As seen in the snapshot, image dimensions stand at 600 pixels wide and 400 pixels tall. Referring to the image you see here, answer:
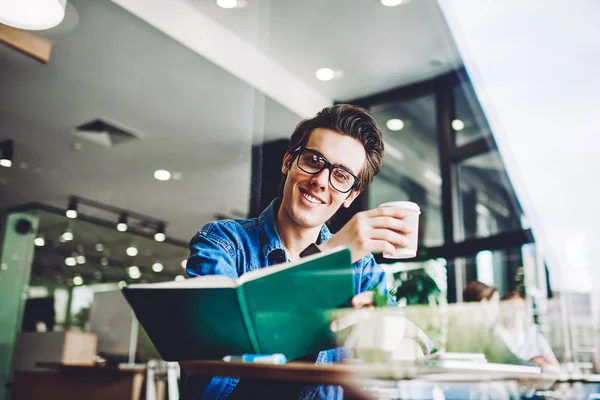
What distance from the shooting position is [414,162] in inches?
97.3

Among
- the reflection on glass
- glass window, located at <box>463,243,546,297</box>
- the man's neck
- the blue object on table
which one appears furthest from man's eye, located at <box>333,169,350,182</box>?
the reflection on glass

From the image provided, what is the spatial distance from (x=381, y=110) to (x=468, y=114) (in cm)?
57

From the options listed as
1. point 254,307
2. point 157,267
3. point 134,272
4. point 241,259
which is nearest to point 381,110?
point 241,259

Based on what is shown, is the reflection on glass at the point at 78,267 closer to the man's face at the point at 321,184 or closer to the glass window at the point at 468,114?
the glass window at the point at 468,114

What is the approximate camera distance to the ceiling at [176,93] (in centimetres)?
256

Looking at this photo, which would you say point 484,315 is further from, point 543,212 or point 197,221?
point 197,221

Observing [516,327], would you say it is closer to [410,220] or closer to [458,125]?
[458,125]

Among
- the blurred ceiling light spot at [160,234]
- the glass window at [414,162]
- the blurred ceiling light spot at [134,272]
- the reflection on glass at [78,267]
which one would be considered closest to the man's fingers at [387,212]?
the glass window at [414,162]

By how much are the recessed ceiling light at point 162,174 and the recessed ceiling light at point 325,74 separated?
2268 mm

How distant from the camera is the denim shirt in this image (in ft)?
3.78

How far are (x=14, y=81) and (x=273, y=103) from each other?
80.7 inches

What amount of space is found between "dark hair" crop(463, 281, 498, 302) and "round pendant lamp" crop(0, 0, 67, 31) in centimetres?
199

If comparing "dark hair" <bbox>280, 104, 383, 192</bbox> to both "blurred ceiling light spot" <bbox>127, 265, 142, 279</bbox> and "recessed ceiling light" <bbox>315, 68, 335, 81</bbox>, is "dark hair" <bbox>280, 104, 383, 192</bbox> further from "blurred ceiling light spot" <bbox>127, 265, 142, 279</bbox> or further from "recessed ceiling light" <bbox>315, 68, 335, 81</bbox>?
"blurred ceiling light spot" <bbox>127, 265, 142, 279</bbox>

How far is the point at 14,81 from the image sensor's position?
3.67 metres
